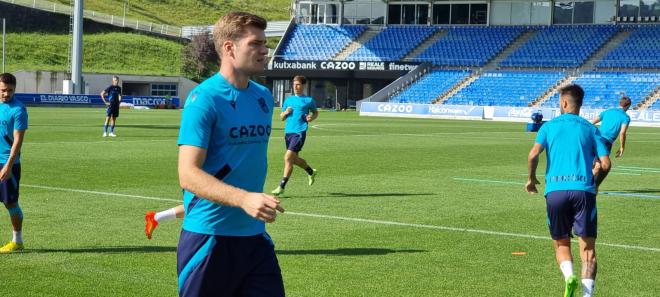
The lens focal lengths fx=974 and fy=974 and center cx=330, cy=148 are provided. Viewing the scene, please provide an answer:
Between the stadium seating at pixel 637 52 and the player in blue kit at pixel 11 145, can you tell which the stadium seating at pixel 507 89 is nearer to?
the stadium seating at pixel 637 52

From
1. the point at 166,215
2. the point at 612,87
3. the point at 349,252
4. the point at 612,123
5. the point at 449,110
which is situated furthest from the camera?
the point at 449,110

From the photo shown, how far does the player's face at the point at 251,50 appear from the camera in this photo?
5148mm

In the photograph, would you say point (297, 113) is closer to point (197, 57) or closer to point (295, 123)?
point (295, 123)

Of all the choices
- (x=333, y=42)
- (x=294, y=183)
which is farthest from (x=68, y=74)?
(x=294, y=183)

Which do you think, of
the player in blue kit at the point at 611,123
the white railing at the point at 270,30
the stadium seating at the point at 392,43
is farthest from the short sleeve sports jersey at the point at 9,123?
the white railing at the point at 270,30

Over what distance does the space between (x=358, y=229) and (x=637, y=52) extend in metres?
55.0

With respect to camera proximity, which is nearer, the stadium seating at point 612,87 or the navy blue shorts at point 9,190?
the navy blue shorts at point 9,190

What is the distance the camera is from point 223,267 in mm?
5277

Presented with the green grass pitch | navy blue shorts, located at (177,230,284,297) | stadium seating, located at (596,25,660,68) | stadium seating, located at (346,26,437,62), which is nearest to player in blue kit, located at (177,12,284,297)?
navy blue shorts, located at (177,230,284,297)

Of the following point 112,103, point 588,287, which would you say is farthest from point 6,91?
point 112,103

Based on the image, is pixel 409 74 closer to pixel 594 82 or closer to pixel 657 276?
pixel 594 82

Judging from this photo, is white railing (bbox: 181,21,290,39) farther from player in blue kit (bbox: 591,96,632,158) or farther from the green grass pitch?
player in blue kit (bbox: 591,96,632,158)

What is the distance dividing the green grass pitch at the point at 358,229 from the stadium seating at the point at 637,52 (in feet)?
128

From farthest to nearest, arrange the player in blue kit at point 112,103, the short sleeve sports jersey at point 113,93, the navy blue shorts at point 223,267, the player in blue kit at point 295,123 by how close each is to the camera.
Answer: the short sleeve sports jersey at point 113,93, the player in blue kit at point 112,103, the player in blue kit at point 295,123, the navy blue shorts at point 223,267
